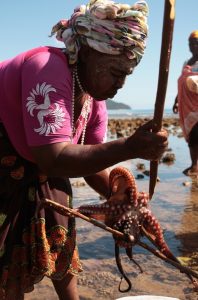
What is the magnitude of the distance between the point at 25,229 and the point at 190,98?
18.7ft

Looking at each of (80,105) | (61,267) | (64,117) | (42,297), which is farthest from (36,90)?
(42,297)

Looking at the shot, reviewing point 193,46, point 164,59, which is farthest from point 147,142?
point 193,46

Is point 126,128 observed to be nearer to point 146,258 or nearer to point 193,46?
point 193,46

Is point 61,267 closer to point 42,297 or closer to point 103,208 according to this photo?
point 103,208

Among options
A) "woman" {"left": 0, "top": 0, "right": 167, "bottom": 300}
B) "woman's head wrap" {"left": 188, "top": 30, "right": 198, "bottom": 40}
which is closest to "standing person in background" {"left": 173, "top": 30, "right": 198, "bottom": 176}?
"woman's head wrap" {"left": 188, "top": 30, "right": 198, "bottom": 40}

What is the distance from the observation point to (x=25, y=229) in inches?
98.4

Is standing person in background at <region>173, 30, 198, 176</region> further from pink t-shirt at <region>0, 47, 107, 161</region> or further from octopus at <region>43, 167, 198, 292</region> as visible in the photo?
pink t-shirt at <region>0, 47, 107, 161</region>

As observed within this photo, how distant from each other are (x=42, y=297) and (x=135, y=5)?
220 centimetres

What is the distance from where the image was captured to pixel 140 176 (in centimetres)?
831

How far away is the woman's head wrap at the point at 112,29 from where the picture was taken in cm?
212

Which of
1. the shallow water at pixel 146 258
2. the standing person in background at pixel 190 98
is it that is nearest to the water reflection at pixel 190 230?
the shallow water at pixel 146 258

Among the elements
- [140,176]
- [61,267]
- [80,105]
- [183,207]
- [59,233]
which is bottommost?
[140,176]

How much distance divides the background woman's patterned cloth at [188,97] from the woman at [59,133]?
4689 mm

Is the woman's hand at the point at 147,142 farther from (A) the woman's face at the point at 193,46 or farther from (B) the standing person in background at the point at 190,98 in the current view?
(A) the woman's face at the point at 193,46
